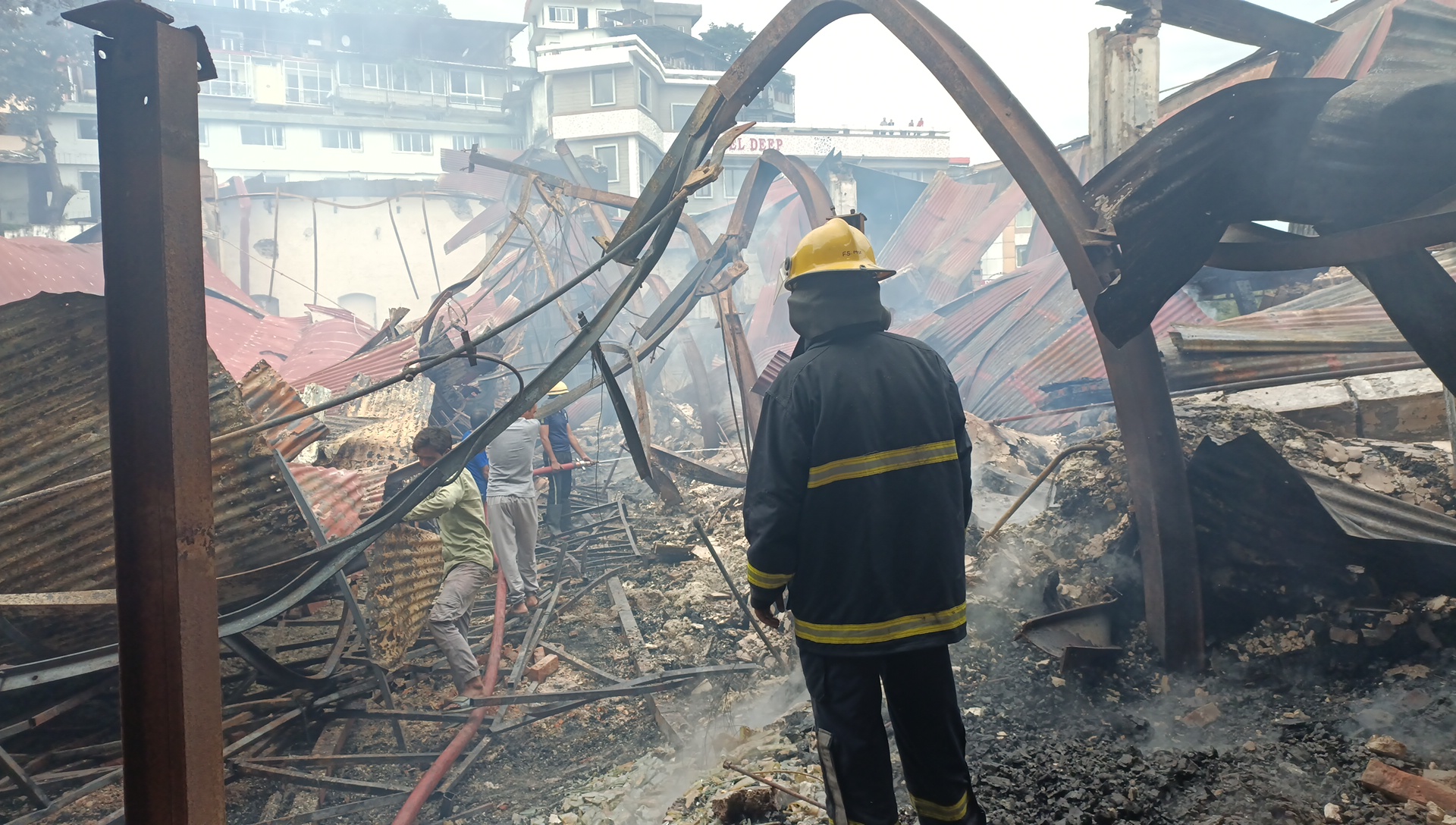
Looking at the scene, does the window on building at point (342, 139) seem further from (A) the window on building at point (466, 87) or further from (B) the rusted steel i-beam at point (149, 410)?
(B) the rusted steel i-beam at point (149, 410)

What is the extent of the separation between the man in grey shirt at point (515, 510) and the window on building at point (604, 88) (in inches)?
1169

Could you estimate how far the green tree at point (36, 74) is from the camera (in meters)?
24.7

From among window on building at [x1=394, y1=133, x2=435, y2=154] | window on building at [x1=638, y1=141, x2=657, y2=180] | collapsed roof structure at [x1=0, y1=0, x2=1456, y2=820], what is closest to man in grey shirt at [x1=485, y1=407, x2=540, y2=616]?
collapsed roof structure at [x1=0, y1=0, x2=1456, y2=820]

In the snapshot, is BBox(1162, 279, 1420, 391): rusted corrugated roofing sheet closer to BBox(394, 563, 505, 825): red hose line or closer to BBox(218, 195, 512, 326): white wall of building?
BBox(394, 563, 505, 825): red hose line

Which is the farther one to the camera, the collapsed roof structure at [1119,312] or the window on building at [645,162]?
the window on building at [645,162]

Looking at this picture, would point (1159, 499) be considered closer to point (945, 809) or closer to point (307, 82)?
point (945, 809)

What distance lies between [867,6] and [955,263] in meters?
14.9

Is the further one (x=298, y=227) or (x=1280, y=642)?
(x=298, y=227)

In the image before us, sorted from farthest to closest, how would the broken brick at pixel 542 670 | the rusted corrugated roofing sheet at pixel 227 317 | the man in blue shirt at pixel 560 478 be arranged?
the rusted corrugated roofing sheet at pixel 227 317 < the man in blue shirt at pixel 560 478 < the broken brick at pixel 542 670

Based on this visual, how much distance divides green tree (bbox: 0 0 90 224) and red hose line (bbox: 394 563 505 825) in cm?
2803

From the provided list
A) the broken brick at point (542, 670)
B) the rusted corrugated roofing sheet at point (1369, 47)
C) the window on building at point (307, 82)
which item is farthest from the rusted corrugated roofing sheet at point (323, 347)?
the window on building at point (307, 82)

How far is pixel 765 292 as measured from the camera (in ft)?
61.3

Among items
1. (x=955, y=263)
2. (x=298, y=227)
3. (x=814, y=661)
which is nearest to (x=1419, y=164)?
(x=814, y=661)

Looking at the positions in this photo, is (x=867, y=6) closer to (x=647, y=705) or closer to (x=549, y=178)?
(x=647, y=705)
